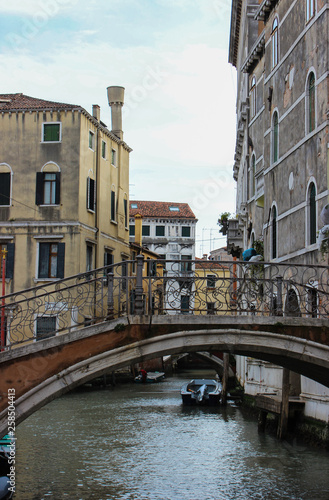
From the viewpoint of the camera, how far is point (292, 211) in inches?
627

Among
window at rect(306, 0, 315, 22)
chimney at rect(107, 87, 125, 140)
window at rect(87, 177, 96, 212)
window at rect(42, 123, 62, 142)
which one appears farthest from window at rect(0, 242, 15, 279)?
window at rect(306, 0, 315, 22)

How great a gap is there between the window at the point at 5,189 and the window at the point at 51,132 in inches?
79.3

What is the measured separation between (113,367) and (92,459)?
7.41 metres

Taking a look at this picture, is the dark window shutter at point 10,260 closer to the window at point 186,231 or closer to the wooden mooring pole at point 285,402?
the wooden mooring pole at point 285,402

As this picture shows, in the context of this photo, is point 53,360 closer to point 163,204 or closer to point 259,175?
point 259,175

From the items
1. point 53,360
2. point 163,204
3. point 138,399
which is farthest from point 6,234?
point 163,204

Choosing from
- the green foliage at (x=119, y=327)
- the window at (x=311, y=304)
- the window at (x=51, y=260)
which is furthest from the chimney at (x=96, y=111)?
the green foliage at (x=119, y=327)

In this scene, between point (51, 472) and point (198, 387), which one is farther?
point (198, 387)

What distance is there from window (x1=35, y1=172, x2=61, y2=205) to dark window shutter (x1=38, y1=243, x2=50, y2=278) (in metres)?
1.70

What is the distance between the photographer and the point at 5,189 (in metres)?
27.6

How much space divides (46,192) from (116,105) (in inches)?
276

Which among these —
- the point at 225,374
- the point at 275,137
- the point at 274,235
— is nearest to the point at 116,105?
the point at 225,374

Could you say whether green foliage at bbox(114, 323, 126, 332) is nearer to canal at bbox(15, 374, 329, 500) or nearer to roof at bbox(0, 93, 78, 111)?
canal at bbox(15, 374, 329, 500)

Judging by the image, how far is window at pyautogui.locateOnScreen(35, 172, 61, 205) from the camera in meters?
27.5
